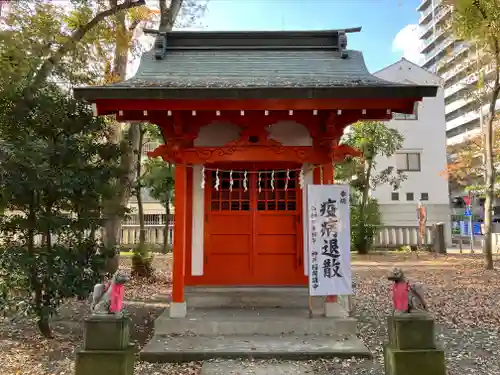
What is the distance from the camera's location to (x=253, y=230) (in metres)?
6.99

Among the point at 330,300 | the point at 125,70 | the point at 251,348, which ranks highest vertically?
the point at 125,70

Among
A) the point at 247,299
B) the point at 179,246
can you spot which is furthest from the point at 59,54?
the point at 247,299

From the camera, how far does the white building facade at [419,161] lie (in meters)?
22.5

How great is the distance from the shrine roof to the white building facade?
52.7 feet

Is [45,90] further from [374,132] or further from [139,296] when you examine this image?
[374,132]

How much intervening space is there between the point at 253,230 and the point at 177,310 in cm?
186

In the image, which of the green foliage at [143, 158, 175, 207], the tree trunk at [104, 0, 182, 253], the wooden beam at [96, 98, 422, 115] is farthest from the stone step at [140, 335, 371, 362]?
the green foliage at [143, 158, 175, 207]

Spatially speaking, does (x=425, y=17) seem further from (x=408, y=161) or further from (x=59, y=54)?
(x=59, y=54)

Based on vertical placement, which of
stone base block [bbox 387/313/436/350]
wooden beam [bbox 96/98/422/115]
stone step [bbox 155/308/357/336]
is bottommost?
stone step [bbox 155/308/357/336]

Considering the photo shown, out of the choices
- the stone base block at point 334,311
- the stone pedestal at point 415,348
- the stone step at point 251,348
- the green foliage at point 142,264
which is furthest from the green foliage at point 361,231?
the stone pedestal at point 415,348

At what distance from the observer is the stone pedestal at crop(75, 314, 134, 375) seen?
4074 mm

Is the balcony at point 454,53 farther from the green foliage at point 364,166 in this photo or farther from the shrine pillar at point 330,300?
the shrine pillar at point 330,300

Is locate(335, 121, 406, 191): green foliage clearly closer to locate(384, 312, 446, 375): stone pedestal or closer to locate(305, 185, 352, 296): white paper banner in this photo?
locate(305, 185, 352, 296): white paper banner

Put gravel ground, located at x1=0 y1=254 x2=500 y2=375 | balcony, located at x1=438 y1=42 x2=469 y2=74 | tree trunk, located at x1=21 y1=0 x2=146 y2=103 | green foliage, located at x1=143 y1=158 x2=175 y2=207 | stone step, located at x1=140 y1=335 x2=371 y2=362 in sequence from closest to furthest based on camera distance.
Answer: gravel ground, located at x1=0 y1=254 x2=500 y2=375 → stone step, located at x1=140 y1=335 x2=371 y2=362 → tree trunk, located at x1=21 y1=0 x2=146 y2=103 → balcony, located at x1=438 y1=42 x2=469 y2=74 → green foliage, located at x1=143 y1=158 x2=175 y2=207
